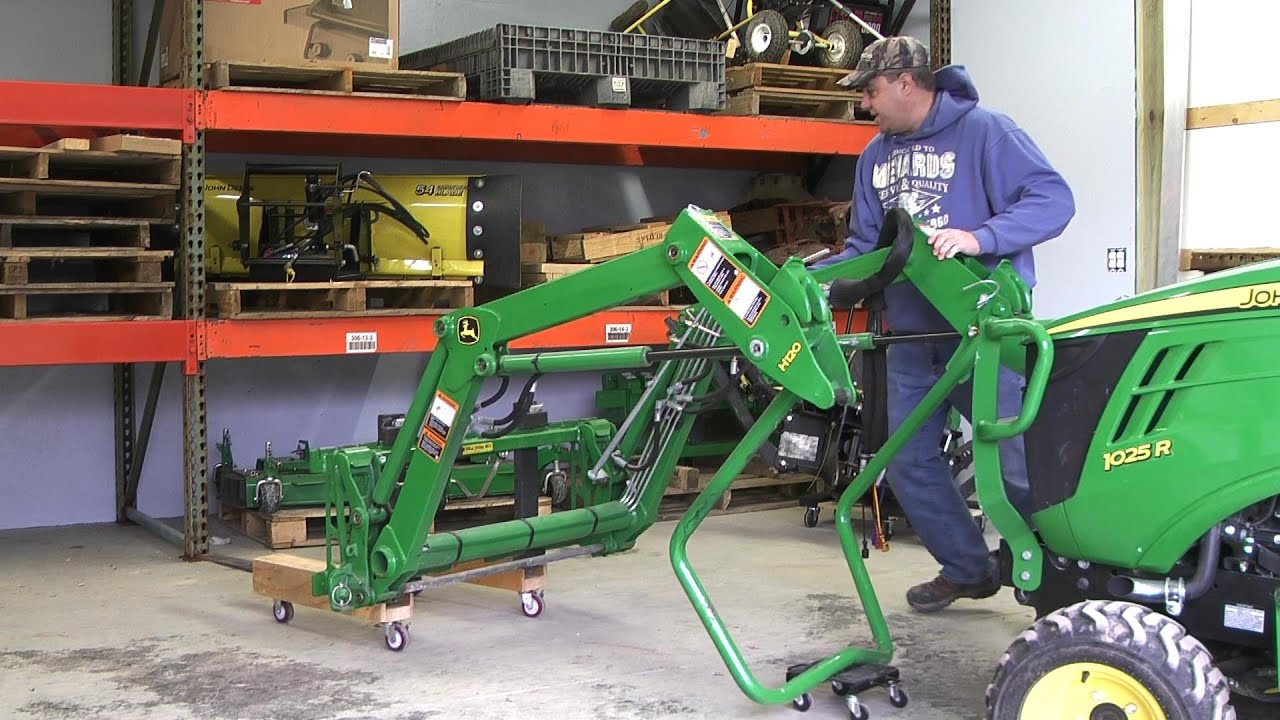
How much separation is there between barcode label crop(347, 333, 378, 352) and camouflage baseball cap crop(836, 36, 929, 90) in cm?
257

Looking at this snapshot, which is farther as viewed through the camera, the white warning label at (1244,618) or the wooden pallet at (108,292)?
the wooden pallet at (108,292)

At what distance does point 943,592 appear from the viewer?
16.7 feet

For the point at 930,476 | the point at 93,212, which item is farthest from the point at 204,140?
the point at 930,476

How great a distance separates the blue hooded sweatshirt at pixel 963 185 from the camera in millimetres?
4598

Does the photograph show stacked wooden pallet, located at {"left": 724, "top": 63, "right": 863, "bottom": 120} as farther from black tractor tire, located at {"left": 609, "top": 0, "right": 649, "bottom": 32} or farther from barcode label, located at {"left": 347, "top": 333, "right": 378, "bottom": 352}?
barcode label, located at {"left": 347, "top": 333, "right": 378, "bottom": 352}

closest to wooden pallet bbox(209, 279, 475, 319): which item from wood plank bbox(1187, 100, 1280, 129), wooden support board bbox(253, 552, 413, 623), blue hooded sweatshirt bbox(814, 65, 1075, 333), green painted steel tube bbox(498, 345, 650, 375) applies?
wooden support board bbox(253, 552, 413, 623)

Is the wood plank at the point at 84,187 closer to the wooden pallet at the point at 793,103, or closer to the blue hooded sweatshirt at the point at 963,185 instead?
the wooden pallet at the point at 793,103

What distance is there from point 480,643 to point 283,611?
0.80 m

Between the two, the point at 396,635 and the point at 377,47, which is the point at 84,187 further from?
the point at 396,635

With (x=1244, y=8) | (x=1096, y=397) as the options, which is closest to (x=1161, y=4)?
(x=1244, y=8)

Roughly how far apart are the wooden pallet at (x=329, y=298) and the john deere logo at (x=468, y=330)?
78.7 inches

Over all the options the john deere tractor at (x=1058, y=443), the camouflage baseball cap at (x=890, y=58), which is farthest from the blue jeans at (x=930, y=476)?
the camouflage baseball cap at (x=890, y=58)

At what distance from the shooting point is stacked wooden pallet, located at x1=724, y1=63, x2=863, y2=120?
713 cm

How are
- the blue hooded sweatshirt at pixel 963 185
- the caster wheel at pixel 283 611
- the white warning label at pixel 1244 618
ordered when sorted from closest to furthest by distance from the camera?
the white warning label at pixel 1244 618 → the blue hooded sweatshirt at pixel 963 185 → the caster wheel at pixel 283 611
